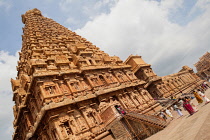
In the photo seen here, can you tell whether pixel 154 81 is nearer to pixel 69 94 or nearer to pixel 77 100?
pixel 69 94

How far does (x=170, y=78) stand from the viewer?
1767 inches

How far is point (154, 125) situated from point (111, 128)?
17.5 ft

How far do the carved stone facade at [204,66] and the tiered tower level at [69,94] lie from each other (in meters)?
63.3

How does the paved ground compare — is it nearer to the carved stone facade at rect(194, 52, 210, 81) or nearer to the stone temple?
the stone temple

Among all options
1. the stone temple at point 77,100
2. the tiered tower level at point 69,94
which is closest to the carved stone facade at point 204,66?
the stone temple at point 77,100

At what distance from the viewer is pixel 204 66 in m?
79.2

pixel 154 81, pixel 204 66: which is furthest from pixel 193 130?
pixel 204 66

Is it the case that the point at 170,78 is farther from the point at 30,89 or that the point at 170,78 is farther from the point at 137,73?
the point at 30,89

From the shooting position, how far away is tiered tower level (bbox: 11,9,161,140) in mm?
17094

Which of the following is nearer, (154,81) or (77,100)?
(77,100)

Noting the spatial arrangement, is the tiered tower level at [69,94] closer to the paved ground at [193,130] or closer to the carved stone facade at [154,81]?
the carved stone facade at [154,81]

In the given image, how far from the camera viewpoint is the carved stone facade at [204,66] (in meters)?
76.0

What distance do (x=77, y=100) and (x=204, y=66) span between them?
83.1m

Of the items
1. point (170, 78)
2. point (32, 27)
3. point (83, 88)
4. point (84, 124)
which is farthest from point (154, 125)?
point (32, 27)
